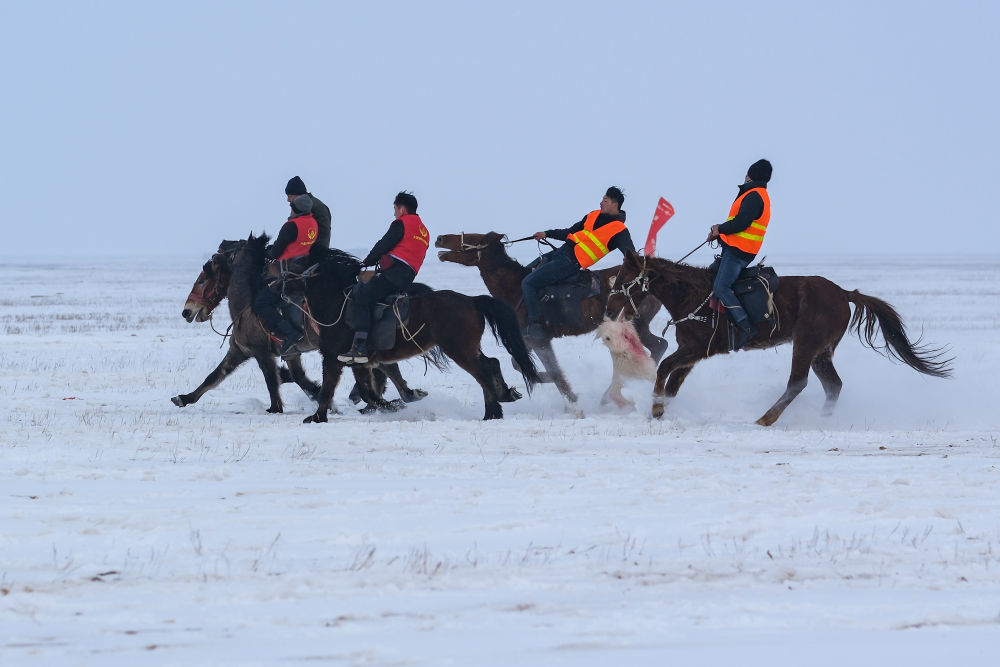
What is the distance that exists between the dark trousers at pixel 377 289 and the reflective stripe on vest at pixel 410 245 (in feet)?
0.20

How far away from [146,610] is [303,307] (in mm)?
7127

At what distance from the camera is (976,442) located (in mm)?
9391

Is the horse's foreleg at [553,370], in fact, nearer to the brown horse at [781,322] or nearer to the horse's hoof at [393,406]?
the brown horse at [781,322]

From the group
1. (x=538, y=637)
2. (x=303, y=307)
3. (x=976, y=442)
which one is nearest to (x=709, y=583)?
(x=538, y=637)

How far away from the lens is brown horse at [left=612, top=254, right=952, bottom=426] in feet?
35.4

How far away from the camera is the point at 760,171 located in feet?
35.9

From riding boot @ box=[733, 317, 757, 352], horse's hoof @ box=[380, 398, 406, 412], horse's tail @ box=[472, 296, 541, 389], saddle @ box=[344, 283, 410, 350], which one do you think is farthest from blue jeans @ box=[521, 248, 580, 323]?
riding boot @ box=[733, 317, 757, 352]

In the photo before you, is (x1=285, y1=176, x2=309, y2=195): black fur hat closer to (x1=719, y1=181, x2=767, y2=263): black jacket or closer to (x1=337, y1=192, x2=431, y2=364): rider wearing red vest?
(x1=337, y1=192, x2=431, y2=364): rider wearing red vest

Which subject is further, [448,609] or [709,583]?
[709,583]

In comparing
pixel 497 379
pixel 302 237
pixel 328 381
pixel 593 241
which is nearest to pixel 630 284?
pixel 593 241

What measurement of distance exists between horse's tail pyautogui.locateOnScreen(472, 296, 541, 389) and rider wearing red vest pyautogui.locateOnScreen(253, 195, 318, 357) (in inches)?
72.7

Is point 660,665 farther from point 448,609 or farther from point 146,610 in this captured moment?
point 146,610

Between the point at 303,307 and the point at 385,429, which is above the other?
the point at 303,307

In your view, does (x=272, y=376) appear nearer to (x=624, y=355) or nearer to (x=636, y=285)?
(x=624, y=355)
